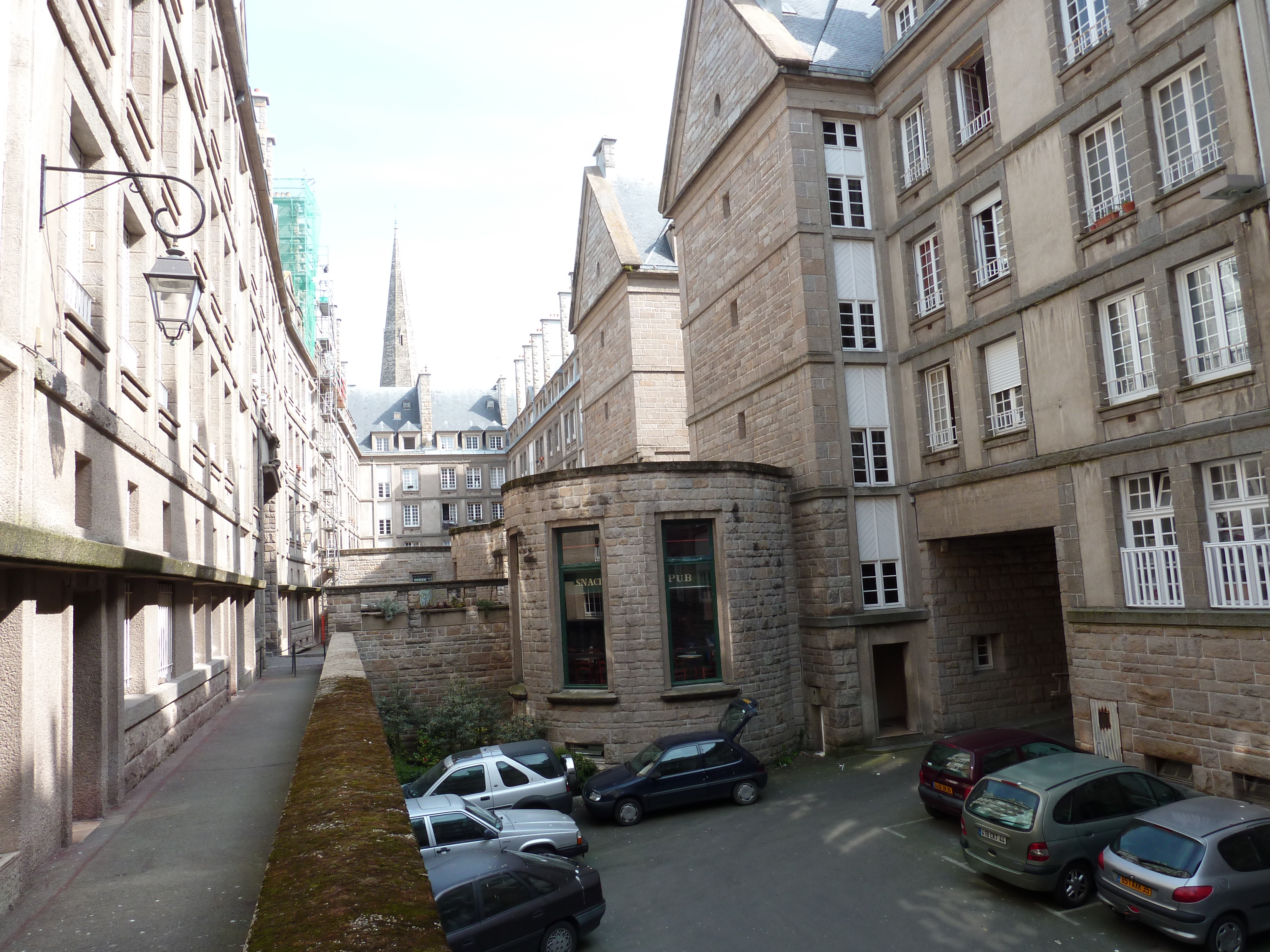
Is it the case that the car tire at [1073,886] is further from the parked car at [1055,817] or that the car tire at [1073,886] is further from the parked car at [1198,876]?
the parked car at [1198,876]

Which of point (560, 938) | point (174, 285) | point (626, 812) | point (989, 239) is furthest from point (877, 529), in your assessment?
point (174, 285)

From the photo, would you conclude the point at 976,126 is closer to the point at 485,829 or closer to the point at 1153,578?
the point at 1153,578

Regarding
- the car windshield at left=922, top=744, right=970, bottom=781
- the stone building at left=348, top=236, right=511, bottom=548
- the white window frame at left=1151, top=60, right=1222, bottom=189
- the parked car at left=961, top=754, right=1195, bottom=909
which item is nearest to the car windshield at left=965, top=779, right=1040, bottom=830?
the parked car at left=961, top=754, right=1195, bottom=909

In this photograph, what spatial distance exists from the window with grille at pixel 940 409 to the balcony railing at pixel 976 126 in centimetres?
471

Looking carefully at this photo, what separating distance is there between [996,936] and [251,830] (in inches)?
336

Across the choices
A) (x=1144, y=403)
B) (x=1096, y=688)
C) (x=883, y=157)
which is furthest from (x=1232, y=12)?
(x=1096, y=688)

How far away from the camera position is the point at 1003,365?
680 inches

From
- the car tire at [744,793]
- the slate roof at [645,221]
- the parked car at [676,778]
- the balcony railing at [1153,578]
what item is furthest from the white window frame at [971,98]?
the slate roof at [645,221]

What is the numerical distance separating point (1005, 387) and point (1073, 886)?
9450 millimetres

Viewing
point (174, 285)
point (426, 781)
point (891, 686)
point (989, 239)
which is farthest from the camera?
point (891, 686)

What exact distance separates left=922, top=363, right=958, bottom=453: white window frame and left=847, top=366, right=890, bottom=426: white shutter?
992 mm

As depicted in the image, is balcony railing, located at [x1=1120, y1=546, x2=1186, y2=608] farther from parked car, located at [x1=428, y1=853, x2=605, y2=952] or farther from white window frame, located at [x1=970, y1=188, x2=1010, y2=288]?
parked car, located at [x1=428, y1=853, x2=605, y2=952]

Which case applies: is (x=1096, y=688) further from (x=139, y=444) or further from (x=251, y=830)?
(x=139, y=444)

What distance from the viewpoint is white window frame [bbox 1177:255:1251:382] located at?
12477 millimetres
